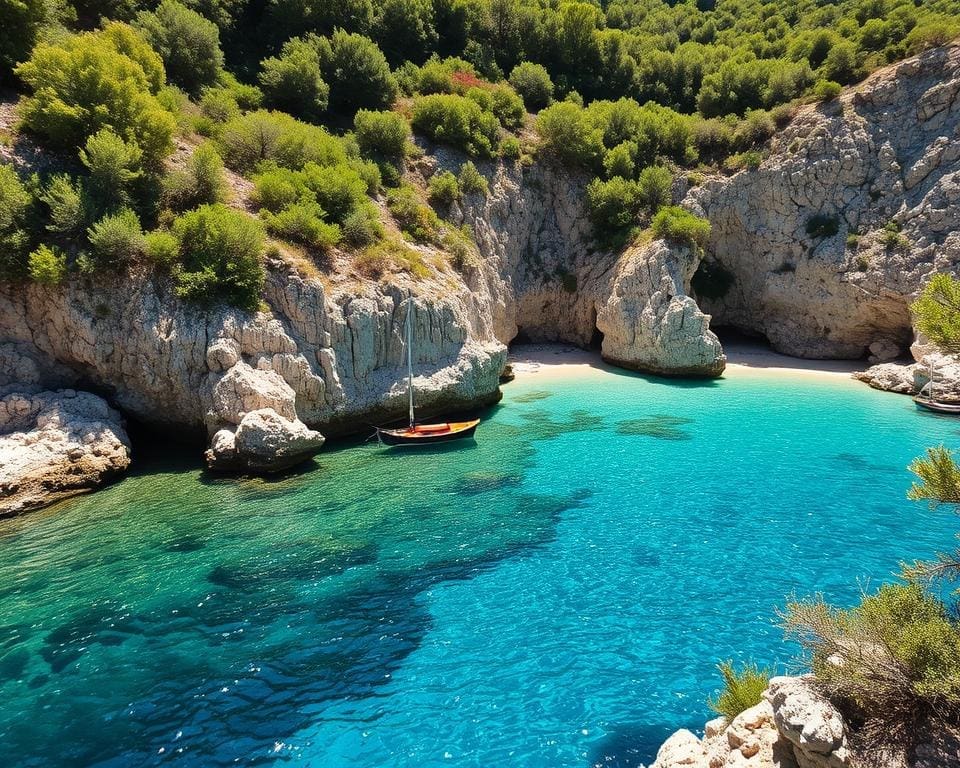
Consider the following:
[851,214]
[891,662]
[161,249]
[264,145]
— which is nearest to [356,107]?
[264,145]

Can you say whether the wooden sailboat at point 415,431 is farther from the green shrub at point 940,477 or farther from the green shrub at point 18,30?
the green shrub at point 18,30

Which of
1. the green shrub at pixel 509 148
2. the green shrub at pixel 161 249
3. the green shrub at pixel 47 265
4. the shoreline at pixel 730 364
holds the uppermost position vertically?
the green shrub at pixel 509 148

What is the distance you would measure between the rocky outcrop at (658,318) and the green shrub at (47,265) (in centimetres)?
3036

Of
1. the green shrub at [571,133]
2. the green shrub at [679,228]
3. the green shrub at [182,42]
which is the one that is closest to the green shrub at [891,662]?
the green shrub at [679,228]

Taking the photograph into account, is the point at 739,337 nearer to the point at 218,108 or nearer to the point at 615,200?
the point at 615,200

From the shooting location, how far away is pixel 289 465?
1870 centimetres

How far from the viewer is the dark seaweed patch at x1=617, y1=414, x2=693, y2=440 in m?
22.0

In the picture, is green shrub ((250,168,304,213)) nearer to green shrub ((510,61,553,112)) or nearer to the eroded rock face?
green shrub ((510,61,553,112))

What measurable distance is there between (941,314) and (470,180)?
1260 inches

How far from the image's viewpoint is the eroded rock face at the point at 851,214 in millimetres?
31578

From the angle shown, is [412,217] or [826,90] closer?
[412,217]

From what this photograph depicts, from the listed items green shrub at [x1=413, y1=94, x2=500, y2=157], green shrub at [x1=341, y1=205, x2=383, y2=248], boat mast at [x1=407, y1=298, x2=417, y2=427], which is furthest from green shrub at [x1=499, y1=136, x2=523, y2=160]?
boat mast at [x1=407, y1=298, x2=417, y2=427]

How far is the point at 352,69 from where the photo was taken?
3484 centimetres

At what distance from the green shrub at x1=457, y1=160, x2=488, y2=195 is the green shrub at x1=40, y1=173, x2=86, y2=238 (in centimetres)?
2173
